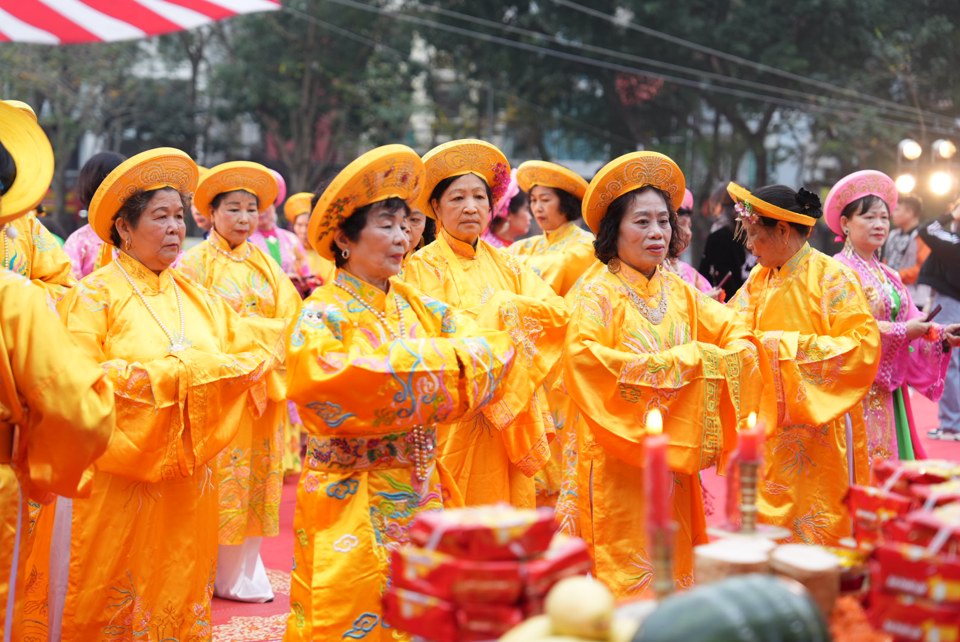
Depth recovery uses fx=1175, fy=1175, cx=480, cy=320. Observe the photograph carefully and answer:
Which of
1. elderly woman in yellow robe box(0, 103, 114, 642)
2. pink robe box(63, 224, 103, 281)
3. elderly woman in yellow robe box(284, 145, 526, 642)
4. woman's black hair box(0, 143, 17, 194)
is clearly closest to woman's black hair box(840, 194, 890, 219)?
elderly woman in yellow robe box(284, 145, 526, 642)

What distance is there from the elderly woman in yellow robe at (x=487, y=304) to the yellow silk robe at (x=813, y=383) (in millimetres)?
970

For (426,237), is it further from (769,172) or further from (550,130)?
(769,172)

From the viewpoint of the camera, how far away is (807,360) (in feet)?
16.3

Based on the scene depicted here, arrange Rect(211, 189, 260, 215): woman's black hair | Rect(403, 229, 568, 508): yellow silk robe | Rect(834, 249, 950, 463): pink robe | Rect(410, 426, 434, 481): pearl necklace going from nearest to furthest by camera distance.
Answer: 1. Rect(410, 426, 434, 481): pearl necklace
2. Rect(403, 229, 568, 508): yellow silk robe
3. Rect(834, 249, 950, 463): pink robe
4. Rect(211, 189, 260, 215): woman's black hair

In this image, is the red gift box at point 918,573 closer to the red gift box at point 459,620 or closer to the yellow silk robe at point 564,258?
the red gift box at point 459,620

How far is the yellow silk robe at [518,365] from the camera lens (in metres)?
4.61

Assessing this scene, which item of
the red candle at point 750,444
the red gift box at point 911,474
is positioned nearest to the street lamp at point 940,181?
the red gift box at point 911,474

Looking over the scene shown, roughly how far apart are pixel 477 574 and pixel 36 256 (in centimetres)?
392

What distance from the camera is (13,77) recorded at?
66.9 ft

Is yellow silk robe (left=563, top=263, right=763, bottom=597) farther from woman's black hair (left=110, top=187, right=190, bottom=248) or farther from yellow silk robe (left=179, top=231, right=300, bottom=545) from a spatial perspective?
yellow silk robe (left=179, top=231, right=300, bottom=545)

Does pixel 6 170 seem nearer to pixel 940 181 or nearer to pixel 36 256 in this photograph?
pixel 36 256

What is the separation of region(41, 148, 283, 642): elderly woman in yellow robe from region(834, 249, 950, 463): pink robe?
114 inches

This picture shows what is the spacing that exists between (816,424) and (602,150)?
62.8 feet

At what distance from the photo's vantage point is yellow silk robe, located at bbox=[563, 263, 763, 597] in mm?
4141
